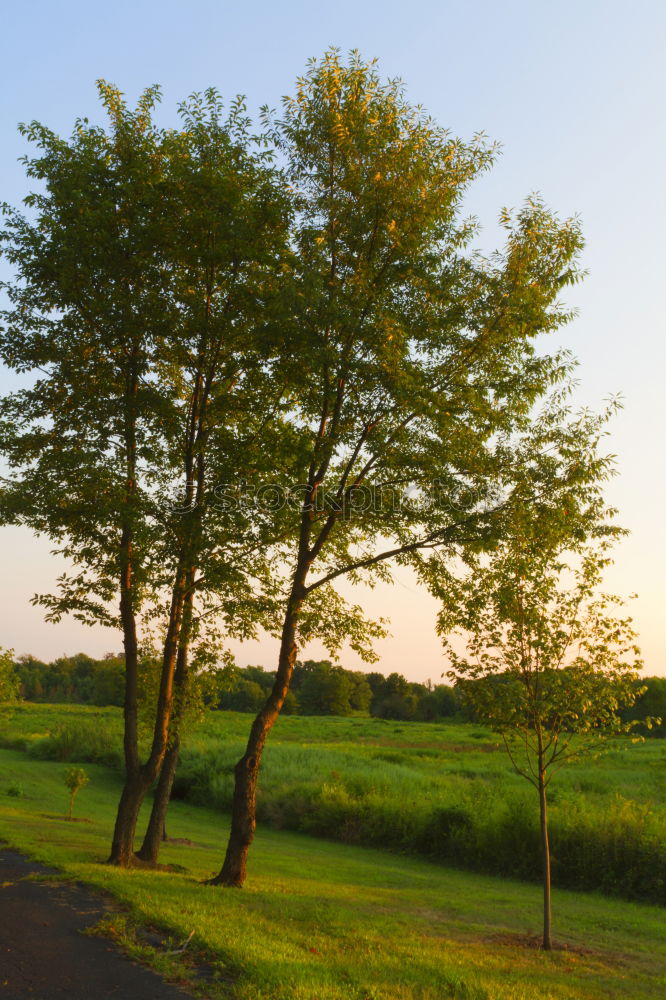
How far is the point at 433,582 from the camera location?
56.3ft

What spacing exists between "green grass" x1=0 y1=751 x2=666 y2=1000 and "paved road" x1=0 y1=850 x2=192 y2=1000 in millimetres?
723

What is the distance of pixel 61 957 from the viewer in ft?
27.9

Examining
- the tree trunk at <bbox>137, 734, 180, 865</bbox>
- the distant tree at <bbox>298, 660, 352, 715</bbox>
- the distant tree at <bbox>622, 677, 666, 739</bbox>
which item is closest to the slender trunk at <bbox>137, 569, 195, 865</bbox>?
the tree trunk at <bbox>137, 734, 180, 865</bbox>

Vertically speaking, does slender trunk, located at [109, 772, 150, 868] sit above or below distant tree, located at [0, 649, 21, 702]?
below

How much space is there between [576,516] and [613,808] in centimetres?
1518

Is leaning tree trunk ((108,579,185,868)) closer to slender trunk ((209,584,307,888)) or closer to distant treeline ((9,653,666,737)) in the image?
slender trunk ((209,584,307,888))

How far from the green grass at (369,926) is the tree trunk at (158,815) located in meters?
1.00

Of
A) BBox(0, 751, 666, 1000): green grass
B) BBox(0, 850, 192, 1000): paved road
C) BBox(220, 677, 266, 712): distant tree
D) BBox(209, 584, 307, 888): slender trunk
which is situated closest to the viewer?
BBox(0, 850, 192, 1000): paved road

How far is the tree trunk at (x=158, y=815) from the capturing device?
18.4m

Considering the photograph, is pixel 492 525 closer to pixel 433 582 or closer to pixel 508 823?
pixel 433 582

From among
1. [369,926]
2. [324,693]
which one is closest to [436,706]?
[324,693]

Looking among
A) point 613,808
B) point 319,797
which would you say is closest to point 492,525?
point 613,808

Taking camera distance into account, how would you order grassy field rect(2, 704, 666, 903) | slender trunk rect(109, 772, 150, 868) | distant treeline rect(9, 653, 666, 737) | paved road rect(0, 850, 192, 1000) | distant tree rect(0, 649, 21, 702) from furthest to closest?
distant treeline rect(9, 653, 666, 737)
distant tree rect(0, 649, 21, 702)
grassy field rect(2, 704, 666, 903)
slender trunk rect(109, 772, 150, 868)
paved road rect(0, 850, 192, 1000)

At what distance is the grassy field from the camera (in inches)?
974
